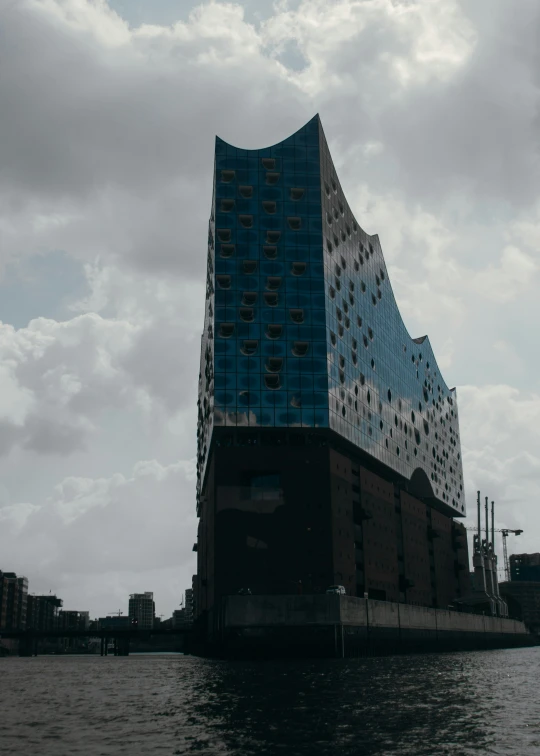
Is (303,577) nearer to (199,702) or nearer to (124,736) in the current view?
(199,702)

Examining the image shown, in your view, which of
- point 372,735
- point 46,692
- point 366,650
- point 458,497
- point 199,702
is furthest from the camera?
point 458,497

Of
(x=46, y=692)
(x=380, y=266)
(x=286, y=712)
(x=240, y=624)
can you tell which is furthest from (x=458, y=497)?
(x=286, y=712)

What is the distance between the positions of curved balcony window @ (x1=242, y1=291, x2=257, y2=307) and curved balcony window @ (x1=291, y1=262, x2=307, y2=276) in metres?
6.06

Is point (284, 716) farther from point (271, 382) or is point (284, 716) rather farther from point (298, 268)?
point (298, 268)

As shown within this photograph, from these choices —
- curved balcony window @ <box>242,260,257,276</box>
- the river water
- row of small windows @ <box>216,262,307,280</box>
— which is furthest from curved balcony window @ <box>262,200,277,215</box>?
the river water

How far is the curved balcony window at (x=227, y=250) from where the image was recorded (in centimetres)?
10712

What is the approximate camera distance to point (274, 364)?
102 metres

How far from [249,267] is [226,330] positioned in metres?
9.16

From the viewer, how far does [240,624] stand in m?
88.2

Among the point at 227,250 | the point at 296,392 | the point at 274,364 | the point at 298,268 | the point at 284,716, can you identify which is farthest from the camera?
A: the point at 227,250

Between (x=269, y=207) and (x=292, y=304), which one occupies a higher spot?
(x=269, y=207)

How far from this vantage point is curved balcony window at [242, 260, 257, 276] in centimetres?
10638

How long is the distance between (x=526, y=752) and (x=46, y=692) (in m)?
42.3

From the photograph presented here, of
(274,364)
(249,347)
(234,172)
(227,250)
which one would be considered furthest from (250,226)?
(274,364)
